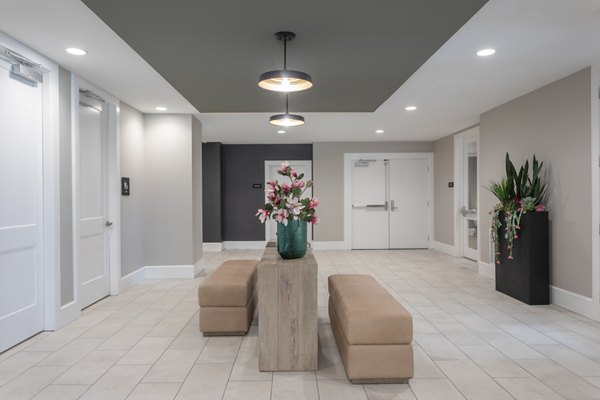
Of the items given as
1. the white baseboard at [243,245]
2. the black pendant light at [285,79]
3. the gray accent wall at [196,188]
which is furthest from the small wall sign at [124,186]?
the white baseboard at [243,245]

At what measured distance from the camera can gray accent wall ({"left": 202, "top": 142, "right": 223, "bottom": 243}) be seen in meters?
8.59

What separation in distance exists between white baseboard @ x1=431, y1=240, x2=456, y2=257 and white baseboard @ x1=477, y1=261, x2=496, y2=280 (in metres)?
1.70

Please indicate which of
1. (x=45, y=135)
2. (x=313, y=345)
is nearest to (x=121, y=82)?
(x=45, y=135)

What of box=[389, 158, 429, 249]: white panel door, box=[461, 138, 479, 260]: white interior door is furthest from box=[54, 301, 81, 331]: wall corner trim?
box=[389, 158, 429, 249]: white panel door

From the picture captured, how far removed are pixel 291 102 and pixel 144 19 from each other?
254 centimetres

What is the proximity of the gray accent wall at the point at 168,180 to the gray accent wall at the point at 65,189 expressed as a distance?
1.82 meters

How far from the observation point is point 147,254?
568 centimetres

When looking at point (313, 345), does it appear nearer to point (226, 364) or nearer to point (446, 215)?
point (226, 364)

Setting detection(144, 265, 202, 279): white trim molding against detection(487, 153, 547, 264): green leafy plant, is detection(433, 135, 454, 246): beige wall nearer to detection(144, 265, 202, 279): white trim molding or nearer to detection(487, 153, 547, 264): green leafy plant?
detection(487, 153, 547, 264): green leafy plant

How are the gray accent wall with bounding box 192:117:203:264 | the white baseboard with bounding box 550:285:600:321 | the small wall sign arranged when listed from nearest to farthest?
the white baseboard with bounding box 550:285:600:321 → the small wall sign → the gray accent wall with bounding box 192:117:203:264

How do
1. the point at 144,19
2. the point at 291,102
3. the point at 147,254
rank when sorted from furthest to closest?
1. the point at 147,254
2. the point at 291,102
3. the point at 144,19

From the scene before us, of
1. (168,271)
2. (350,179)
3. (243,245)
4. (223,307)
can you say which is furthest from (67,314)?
(350,179)

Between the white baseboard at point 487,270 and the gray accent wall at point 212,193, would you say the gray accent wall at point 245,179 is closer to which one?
the gray accent wall at point 212,193

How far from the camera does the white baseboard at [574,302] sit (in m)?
3.74
